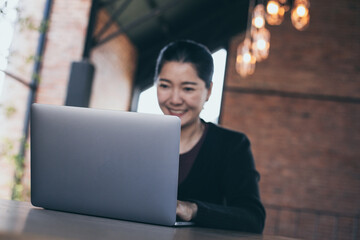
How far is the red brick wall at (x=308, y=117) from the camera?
22.8ft

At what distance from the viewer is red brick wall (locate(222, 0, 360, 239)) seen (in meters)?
6.96

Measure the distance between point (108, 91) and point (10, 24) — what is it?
10.9 feet

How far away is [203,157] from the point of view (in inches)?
67.4

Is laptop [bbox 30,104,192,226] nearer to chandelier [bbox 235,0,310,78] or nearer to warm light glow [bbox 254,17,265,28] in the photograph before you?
chandelier [bbox 235,0,310,78]

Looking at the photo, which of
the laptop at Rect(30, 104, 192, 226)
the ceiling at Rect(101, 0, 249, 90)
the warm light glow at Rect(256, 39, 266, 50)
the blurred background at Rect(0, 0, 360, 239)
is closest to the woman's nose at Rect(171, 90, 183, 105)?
the laptop at Rect(30, 104, 192, 226)

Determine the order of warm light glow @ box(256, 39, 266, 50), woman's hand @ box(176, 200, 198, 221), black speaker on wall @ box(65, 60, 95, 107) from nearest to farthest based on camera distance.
A: woman's hand @ box(176, 200, 198, 221), warm light glow @ box(256, 39, 266, 50), black speaker on wall @ box(65, 60, 95, 107)

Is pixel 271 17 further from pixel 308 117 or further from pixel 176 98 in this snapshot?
pixel 308 117

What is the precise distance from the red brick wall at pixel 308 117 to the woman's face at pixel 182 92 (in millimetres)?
5430

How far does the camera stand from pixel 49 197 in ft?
3.77

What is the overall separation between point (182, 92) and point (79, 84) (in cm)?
295

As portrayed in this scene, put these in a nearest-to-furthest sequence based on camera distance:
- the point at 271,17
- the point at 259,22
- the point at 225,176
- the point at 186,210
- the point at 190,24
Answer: the point at 186,210 → the point at 225,176 → the point at 271,17 → the point at 259,22 → the point at 190,24

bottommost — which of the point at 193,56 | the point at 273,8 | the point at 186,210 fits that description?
the point at 186,210

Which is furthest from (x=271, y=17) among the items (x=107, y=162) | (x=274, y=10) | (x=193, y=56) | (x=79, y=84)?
(x=107, y=162)

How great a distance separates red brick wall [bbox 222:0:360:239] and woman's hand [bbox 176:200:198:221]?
5932 millimetres
